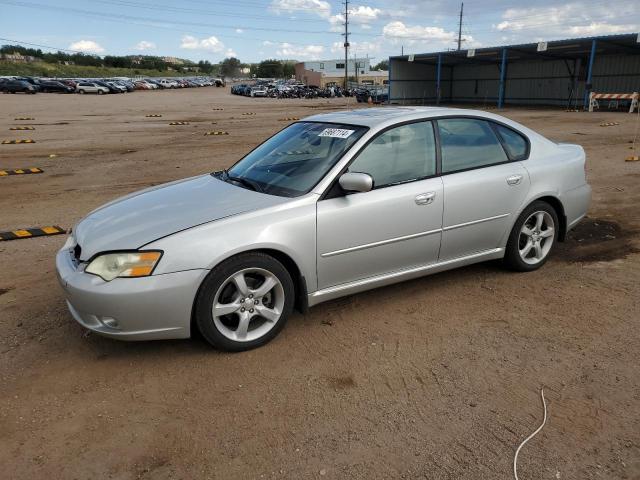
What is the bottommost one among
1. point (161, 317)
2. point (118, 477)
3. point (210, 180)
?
point (118, 477)

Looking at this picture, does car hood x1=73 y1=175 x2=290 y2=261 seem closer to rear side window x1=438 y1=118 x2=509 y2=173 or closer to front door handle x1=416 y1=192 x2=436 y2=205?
front door handle x1=416 y1=192 x2=436 y2=205

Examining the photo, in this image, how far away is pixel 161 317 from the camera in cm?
319

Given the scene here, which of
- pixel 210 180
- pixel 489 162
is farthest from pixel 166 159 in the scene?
pixel 489 162

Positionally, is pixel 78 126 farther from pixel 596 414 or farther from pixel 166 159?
pixel 596 414

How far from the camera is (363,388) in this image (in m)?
3.08

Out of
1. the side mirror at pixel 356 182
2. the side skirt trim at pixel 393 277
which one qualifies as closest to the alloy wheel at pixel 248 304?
the side skirt trim at pixel 393 277

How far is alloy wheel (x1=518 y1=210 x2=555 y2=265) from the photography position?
4711 mm

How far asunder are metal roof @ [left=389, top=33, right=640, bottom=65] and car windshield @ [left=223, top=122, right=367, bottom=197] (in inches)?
1214

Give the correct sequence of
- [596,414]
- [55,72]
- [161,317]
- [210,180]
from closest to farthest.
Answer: [596,414], [161,317], [210,180], [55,72]

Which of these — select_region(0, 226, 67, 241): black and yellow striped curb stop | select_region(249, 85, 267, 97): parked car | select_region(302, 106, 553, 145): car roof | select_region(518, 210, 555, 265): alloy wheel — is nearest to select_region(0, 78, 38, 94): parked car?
select_region(249, 85, 267, 97): parked car

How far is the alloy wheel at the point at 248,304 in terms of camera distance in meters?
3.34

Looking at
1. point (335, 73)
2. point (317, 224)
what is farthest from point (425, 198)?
point (335, 73)

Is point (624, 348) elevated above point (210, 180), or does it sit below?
below

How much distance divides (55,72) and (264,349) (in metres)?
117
